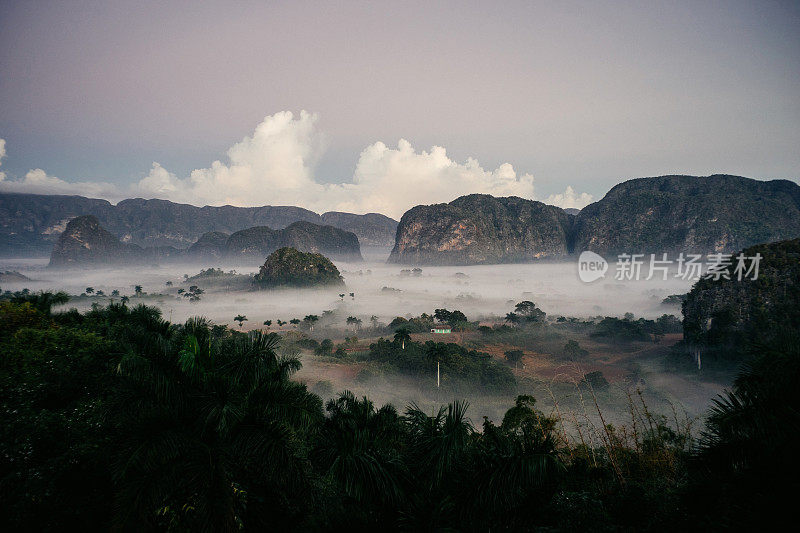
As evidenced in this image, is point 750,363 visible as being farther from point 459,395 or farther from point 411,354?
point 411,354

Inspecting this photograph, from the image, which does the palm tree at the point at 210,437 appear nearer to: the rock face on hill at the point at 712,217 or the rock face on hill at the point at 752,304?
the rock face on hill at the point at 752,304

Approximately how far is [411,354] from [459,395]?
1068 centimetres

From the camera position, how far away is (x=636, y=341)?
2357 inches

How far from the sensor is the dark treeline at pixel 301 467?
5121 millimetres

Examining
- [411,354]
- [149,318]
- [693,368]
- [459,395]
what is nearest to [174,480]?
[149,318]

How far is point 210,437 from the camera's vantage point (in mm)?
5836

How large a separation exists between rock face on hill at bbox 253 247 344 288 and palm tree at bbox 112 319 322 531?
12424cm

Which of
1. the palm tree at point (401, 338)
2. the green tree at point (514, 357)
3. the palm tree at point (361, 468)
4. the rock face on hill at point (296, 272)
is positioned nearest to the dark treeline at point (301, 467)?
the palm tree at point (361, 468)

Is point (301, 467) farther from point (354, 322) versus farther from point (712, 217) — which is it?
point (712, 217)

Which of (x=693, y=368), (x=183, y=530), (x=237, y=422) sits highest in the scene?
(x=237, y=422)

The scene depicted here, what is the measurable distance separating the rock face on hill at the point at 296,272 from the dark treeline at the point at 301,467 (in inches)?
4866

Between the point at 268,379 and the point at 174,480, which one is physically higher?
the point at 268,379

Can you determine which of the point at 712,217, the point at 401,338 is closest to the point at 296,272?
the point at 401,338

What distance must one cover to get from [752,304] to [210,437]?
60.5 metres
